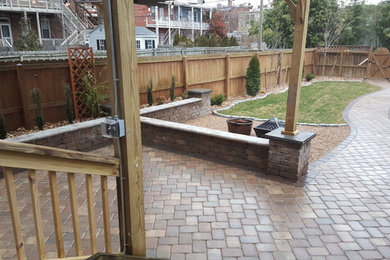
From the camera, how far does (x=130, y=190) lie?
7.79 ft

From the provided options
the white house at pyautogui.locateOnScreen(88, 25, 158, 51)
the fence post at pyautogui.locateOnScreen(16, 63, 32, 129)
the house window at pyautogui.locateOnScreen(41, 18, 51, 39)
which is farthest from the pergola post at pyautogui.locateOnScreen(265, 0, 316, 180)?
the house window at pyautogui.locateOnScreen(41, 18, 51, 39)

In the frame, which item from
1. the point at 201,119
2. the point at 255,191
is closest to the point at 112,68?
the point at 255,191

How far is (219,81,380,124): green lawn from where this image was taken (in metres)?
9.17

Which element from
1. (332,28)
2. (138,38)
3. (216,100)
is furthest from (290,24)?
(216,100)

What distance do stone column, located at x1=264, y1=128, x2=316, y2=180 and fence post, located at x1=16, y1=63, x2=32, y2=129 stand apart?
16.7 feet

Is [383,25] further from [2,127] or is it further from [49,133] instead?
[2,127]

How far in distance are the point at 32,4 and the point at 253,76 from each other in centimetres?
1576

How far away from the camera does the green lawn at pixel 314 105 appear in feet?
30.1

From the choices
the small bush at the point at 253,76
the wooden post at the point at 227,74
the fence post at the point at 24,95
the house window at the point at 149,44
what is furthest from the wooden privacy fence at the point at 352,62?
the fence post at the point at 24,95

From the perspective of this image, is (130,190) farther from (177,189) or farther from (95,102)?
(95,102)

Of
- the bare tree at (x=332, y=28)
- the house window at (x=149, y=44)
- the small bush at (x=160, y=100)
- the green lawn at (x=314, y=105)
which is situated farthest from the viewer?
the house window at (x=149, y=44)

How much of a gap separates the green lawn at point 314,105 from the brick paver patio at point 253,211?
361cm

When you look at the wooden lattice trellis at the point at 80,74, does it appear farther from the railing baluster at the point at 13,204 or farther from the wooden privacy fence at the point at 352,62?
the wooden privacy fence at the point at 352,62

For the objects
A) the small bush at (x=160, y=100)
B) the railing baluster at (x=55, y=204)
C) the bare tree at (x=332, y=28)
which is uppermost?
the bare tree at (x=332, y=28)
